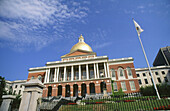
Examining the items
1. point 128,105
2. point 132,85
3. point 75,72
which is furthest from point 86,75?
point 128,105

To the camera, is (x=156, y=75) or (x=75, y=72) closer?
(x=75, y=72)

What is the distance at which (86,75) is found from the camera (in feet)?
126

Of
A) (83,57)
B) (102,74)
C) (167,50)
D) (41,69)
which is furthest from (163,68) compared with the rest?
(41,69)

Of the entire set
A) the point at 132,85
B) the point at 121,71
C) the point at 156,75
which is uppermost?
the point at 156,75

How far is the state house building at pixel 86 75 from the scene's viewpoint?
36250mm

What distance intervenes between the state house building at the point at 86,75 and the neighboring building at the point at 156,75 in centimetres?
1446

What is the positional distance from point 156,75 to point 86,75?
30691mm

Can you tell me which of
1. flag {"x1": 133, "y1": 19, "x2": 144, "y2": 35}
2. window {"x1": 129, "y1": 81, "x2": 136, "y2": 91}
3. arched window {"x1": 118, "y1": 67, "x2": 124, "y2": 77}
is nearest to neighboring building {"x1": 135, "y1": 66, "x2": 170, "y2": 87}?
window {"x1": 129, "y1": 81, "x2": 136, "y2": 91}

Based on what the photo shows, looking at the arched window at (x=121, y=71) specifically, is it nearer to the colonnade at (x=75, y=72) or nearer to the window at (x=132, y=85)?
the window at (x=132, y=85)

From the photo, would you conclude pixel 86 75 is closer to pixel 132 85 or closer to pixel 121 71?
pixel 121 71

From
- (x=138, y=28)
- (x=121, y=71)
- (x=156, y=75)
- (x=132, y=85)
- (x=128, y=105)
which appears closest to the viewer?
(x=128, y=105)

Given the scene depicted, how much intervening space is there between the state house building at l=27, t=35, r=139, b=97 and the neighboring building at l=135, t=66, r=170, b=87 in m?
14.5

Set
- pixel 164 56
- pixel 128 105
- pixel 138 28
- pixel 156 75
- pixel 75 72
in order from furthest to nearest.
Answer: pixel 164 56 → pixel 156 75 → pixel 75 72 → pixel 138 28 → pixel 128 105

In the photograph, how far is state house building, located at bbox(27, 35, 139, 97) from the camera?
1427 inches
